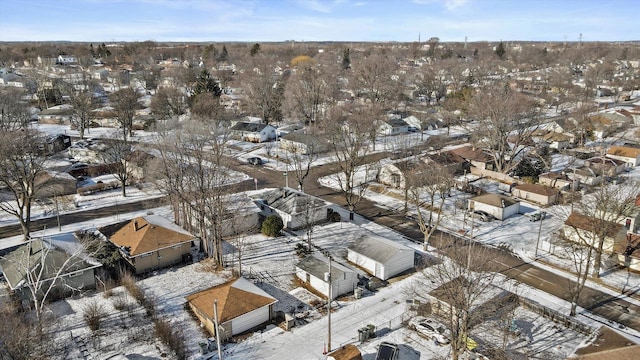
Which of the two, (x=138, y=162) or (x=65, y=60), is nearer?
(x=138, y=162)

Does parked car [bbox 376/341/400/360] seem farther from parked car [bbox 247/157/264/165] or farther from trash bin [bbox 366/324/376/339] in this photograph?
parked car [bbox 247/157/264/165]

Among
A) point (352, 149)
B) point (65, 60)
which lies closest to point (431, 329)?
point (352, 149)

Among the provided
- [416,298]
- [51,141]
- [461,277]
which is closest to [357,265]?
[416,298]

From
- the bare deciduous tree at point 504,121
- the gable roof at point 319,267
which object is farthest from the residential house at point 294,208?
the bare deciduous tree at point 504,121

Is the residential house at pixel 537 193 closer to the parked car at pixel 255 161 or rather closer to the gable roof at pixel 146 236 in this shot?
the parked car at pixel 255 161

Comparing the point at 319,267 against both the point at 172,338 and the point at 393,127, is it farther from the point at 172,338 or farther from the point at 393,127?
Answer: the point at 393,127

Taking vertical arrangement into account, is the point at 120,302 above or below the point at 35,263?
below

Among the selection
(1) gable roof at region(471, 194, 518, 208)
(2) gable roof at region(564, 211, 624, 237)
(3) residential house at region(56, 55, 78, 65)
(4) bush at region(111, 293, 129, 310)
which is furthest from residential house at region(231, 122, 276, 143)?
(3) residential house at region(56, 55, 78, 65)
